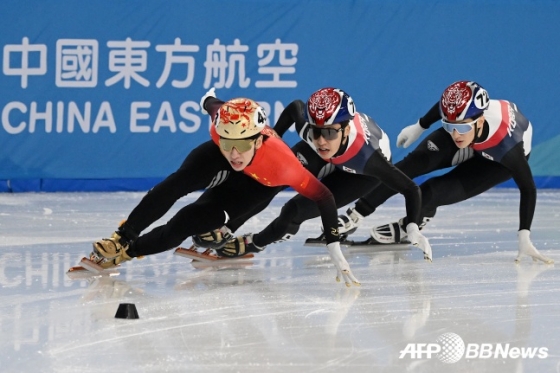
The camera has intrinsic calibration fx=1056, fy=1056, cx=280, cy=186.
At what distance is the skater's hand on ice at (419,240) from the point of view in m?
5.26

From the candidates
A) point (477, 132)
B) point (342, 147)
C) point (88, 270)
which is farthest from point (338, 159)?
point (88, 270)

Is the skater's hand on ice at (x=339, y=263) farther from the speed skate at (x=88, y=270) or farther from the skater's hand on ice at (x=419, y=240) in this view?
the speed skate at (x=88, y=270)

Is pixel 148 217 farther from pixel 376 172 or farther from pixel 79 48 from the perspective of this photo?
pixel 79 48

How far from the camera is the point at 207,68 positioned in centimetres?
851

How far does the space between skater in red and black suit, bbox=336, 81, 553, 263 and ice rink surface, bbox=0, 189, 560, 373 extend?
0.89ft

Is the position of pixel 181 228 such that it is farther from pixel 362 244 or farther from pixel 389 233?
pixel 389 233

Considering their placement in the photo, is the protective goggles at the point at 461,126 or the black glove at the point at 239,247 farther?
the black glove at the point at 239,247

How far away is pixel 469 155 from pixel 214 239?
171 centimetres

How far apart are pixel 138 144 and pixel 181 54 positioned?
802 mm

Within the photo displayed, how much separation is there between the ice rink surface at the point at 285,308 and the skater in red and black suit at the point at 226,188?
19 cm

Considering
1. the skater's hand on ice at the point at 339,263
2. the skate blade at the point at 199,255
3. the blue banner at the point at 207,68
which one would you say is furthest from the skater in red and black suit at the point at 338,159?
the blue banner at the point at 207,68

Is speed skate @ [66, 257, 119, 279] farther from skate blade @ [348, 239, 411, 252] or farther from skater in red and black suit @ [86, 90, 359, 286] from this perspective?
skate blade @ [348, 239, 411, 252]

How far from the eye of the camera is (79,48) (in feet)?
27.1

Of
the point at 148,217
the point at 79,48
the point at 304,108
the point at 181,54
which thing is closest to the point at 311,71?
the point at 181,54
